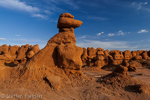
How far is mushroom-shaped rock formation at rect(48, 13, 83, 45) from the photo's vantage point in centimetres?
600

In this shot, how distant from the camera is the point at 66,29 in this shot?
653 cm

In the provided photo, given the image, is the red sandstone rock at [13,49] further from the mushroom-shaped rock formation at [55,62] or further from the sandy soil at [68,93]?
the sandy soil at [68,93]

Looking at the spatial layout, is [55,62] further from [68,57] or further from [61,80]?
[61,80]

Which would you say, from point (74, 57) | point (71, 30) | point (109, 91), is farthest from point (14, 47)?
point (109, 91)

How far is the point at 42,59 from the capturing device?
5.18 m

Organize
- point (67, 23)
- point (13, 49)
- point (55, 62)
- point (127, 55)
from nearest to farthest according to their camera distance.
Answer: point (55, 62) → point (67, 23) → point (13, 49) → point (127, 55)

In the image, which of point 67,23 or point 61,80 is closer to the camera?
point 61,80

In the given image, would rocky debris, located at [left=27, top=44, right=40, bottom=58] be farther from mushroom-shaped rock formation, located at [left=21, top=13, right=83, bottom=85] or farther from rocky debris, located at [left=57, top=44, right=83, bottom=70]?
rocky debris, located at [left=57, top=44, right=83, bottom=70]

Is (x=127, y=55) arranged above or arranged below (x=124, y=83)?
above

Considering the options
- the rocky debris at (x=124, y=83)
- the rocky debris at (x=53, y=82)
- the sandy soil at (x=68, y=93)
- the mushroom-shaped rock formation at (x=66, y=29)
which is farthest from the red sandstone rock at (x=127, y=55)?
the rocky debris at (x=53, y=82)

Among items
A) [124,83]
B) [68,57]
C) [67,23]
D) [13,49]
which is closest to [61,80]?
[68,57]

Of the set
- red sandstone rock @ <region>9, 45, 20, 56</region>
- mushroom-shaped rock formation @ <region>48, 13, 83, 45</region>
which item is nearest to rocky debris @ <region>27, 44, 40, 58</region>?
red sandstone rock @ <region>9, 45, 20, 56</region>

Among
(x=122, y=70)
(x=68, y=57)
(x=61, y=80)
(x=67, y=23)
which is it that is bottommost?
(x=61, y=80)

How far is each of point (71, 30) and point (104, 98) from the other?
169 inches
